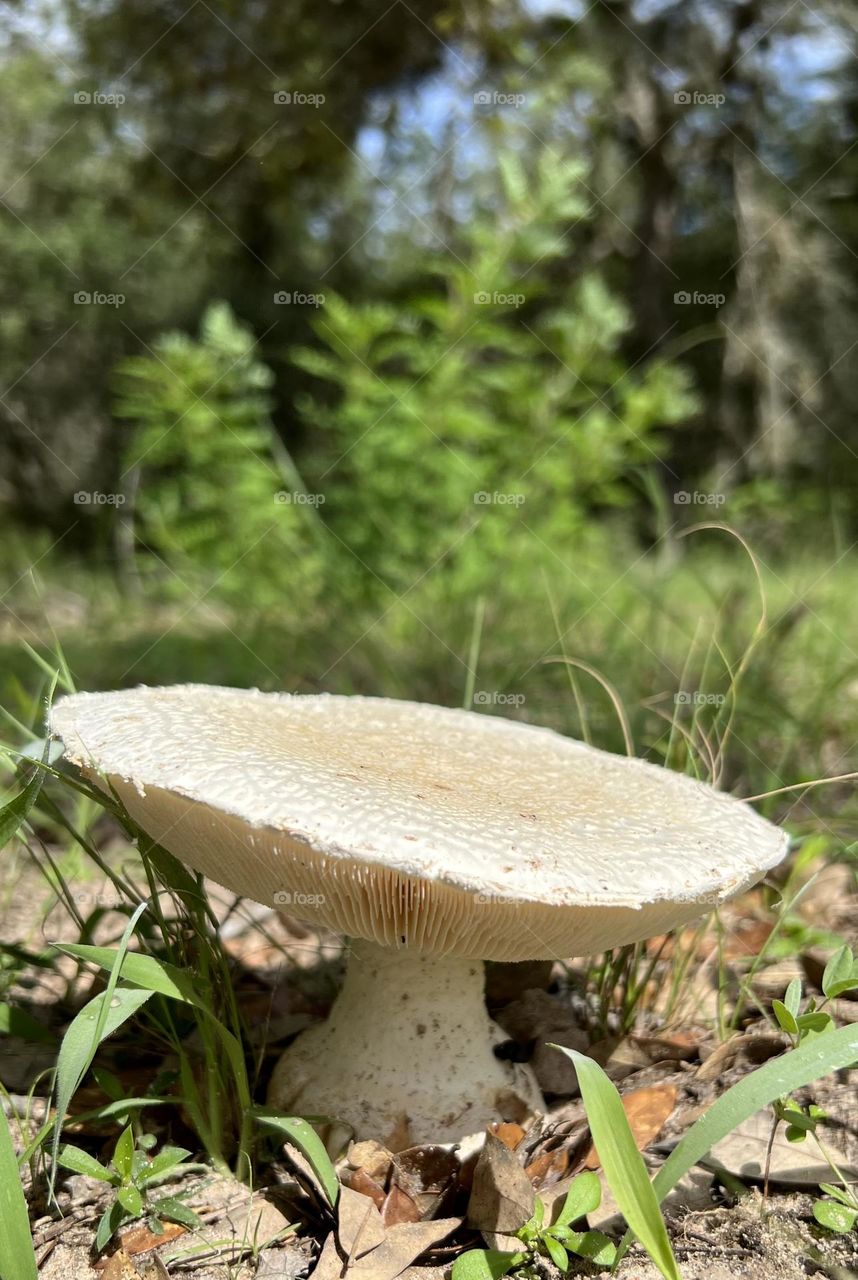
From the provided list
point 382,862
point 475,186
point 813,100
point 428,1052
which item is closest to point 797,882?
point 428,1052

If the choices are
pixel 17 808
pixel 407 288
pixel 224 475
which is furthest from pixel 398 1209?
pixel 407 288

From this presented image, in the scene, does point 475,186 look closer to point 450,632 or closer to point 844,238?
point 844,238

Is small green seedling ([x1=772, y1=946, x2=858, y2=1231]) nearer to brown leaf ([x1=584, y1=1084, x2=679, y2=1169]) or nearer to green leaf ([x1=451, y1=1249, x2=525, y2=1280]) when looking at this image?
brown leaf ([x1=584, y1=1084, x2=679, y2=1169])

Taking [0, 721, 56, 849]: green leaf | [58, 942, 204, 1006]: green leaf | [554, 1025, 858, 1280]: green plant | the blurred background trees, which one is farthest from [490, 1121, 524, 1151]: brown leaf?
the blurred background trees

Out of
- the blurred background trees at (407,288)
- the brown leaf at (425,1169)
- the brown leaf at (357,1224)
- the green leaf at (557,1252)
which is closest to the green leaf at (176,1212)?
the brown leaf at (357,1224)

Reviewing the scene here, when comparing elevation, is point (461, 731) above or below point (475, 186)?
below

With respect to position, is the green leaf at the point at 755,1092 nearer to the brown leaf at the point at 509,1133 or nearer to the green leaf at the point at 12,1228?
the brown leaf at the point at 509,1133

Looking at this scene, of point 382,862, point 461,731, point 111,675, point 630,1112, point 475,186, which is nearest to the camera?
point 382,862
